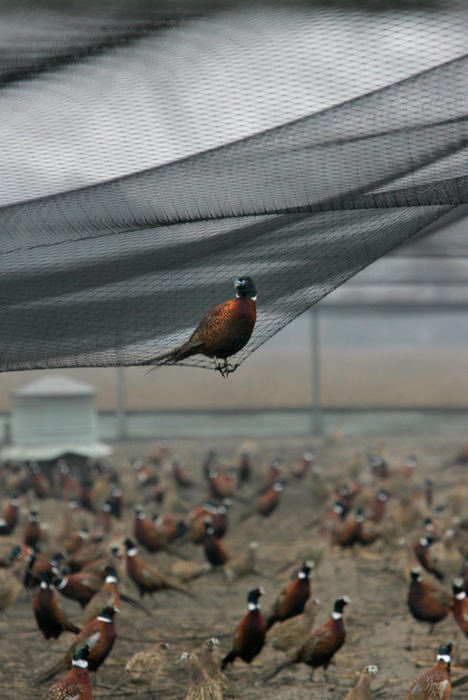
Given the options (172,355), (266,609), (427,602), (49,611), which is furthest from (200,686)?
(266,609)

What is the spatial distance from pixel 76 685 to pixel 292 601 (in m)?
1.92

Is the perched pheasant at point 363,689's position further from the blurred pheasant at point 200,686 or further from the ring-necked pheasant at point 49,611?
the ring-necked pheasant at point 49,611

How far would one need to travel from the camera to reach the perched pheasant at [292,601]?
5.61 meters

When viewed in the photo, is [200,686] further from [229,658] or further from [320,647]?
[320,647]

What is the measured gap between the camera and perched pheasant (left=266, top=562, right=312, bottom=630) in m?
5.61

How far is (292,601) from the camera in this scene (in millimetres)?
5617

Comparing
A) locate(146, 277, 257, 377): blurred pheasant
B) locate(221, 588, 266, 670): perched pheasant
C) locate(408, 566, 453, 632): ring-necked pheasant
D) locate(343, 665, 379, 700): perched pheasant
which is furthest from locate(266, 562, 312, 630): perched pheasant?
locate(146, 277, 257, 377): blurred pheasant

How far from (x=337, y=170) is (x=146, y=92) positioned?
75 cm

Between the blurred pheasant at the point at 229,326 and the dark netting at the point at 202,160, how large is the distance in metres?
0.29

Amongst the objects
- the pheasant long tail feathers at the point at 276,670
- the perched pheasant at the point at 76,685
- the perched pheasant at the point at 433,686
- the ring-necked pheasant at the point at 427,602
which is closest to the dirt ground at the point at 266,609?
the pheasant long tail feathers at the point at 276,670

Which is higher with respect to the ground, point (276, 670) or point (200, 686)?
point (200, 686)

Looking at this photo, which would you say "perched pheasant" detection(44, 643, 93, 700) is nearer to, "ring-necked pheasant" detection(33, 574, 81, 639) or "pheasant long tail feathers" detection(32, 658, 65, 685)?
"pheasant long tail feathers" detection(32, 658, 65, 685)

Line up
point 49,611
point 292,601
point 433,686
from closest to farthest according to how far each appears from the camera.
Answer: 1. point 433,686
2. point 49,611
3. point 292,601

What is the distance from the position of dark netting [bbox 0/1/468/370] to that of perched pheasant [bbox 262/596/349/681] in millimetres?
2079
